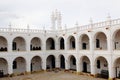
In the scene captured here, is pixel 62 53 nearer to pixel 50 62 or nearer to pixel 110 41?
pixel 50 62

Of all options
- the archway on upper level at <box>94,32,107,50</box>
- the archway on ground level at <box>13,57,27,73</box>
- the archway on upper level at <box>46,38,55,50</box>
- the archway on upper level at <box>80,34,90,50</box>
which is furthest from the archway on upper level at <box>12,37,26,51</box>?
the archway on upper level at <box>94,32,107,50</box>

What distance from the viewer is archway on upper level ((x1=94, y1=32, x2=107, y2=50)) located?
30.1 metres

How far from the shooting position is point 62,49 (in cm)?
3756

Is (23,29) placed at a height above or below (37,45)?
above

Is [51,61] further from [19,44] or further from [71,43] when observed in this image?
[19,44]

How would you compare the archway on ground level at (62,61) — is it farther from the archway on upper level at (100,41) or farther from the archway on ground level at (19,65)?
the archway on upper level at (100,41)

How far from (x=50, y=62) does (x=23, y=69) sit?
6.55 meters

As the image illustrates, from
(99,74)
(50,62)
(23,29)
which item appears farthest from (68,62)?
(23,29)

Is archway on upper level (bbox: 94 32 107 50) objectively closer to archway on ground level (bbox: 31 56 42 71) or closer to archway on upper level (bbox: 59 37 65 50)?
archway on upper level (bbox: 59 37 65 50)

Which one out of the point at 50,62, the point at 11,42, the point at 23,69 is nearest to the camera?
the point at 11,42

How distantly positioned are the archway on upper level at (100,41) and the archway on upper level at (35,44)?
40.7ft

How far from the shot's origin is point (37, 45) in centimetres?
3750

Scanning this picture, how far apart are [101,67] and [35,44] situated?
1448cm

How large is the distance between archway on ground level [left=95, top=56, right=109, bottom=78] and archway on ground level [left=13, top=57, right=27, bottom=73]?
542 inches
